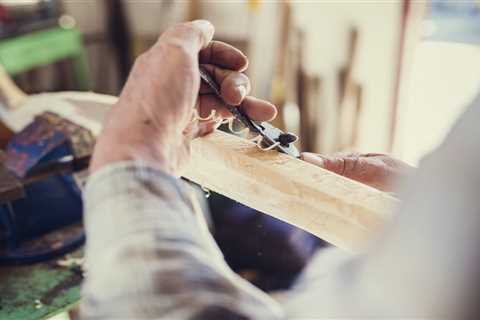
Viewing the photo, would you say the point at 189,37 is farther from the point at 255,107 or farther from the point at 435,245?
the point at 435,245

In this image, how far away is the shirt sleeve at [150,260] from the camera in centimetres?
47

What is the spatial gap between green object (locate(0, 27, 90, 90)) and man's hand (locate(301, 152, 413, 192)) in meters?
2.50

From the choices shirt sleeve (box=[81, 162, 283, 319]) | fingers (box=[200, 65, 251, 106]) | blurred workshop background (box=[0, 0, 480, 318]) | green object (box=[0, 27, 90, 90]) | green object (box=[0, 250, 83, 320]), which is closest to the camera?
shirt sleeve (box=[81, 162, 283, 319])

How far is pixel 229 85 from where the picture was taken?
828 millimetres

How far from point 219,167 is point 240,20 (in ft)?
8.46

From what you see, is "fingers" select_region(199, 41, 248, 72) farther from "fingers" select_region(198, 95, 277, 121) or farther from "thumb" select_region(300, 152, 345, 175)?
"thumb" select_region(300, 152, 345, 175)

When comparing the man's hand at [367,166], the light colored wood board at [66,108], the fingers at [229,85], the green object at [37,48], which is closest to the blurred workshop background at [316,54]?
the green object at [37,48]

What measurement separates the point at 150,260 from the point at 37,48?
2.85m

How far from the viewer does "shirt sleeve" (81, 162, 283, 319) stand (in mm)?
474

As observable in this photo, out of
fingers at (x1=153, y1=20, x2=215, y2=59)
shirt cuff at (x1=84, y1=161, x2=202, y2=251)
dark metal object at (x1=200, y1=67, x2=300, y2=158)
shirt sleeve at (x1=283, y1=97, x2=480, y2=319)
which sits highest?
fingers at (x1=153, y1=20, x2=215, y2=59)

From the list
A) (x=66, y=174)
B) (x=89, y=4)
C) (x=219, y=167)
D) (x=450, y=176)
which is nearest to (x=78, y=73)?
(x=89, y=4)

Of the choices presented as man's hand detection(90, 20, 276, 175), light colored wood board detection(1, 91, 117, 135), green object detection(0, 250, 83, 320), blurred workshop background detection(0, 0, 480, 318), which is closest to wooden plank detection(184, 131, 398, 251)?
man's hand detection(90, 20, 276, 175)

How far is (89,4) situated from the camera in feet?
12.2

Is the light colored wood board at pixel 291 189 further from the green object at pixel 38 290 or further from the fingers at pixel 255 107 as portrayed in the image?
the green object at pixel 38 290
